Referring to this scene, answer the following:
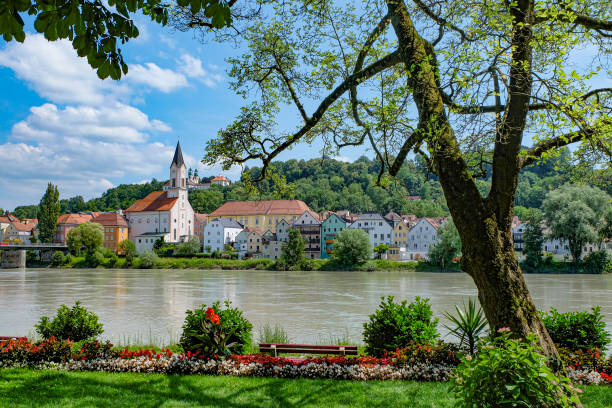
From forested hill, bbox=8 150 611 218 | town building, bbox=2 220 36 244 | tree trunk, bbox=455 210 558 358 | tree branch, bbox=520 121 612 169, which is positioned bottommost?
tree trunk, bbox=455 210 558 358

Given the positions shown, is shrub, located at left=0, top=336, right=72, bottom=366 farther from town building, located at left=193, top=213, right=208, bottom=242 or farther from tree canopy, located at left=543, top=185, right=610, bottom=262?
town building, located at left=193, top=213, right=208, bottom=242

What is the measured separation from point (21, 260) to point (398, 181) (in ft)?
304

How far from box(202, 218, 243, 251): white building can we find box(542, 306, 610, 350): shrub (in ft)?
300

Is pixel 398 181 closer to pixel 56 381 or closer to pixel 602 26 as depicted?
pixel 602 26

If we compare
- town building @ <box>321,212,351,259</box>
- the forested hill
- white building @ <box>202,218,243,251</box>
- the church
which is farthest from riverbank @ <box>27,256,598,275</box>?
the church

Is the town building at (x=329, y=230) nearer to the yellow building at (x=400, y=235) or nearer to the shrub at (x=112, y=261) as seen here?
the yellow building at (x=400, y=235)

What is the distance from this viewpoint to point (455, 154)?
17.1 ft

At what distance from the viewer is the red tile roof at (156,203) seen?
11125 centimetres

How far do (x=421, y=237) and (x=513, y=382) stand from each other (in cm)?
8135

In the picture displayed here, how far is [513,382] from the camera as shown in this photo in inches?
135

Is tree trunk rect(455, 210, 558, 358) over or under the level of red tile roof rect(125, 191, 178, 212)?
under

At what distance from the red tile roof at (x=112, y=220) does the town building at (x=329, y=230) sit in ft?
166

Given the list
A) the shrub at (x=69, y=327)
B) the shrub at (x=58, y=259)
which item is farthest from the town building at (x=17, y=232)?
the shrub at (x=69, y=327)

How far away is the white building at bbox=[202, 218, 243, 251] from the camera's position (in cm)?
9756
